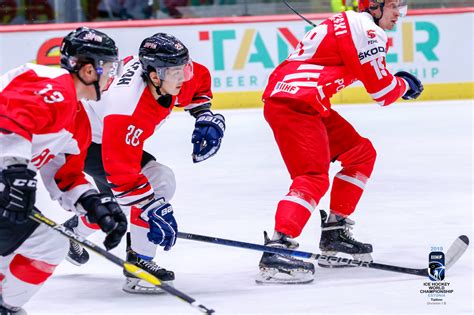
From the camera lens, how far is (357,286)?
3.62m

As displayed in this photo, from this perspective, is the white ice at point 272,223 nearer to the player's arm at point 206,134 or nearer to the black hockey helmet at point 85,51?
the player's arm at point 206,134

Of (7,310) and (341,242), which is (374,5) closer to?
(341,242)

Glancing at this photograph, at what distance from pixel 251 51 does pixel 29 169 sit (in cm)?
635

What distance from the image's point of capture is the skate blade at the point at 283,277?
12.1ft

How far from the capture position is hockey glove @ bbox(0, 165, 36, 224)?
8.77ft

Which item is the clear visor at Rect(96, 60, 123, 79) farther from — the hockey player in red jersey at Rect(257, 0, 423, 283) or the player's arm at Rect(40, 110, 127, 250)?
the hockey player in red jersey at Rect(257, 0, 423, 283)

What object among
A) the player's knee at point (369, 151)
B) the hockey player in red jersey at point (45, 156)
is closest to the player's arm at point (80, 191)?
the hockey player in red jersey at point (45, 156)

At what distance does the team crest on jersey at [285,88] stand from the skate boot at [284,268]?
1.95 feet

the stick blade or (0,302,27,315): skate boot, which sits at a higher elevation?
the stick blade

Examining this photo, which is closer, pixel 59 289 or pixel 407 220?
pixel 59 289

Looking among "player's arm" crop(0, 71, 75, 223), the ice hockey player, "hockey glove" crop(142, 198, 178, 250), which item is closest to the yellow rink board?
the ice hockey player

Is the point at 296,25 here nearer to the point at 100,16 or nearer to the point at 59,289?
the point at 100,16

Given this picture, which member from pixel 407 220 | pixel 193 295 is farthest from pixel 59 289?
pixel 407 220

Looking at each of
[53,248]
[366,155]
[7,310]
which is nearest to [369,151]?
[366,155]
